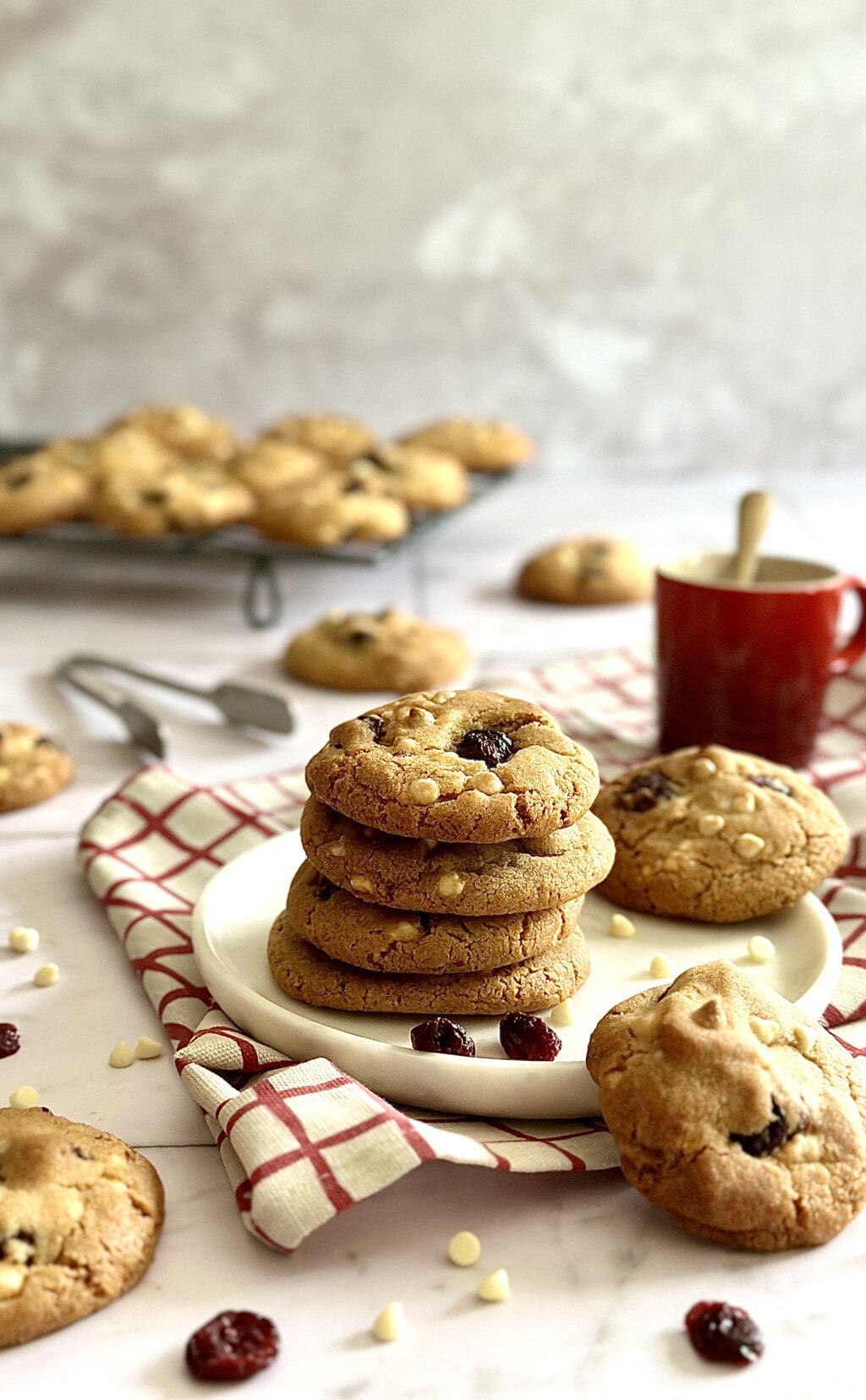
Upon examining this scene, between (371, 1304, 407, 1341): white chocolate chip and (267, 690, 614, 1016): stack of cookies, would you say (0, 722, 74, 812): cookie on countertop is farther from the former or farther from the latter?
(371, 1304, 407, 1341): white chocolate chip

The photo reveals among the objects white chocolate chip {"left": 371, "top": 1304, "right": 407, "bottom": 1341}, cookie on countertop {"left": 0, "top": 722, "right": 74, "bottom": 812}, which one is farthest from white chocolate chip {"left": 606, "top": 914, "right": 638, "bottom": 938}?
cookie on countertop {"left": 0, "top": 722, "right": 74, "bottom": 812}

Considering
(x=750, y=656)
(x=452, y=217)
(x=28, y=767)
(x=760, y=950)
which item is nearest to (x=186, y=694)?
(x=28, y=767)

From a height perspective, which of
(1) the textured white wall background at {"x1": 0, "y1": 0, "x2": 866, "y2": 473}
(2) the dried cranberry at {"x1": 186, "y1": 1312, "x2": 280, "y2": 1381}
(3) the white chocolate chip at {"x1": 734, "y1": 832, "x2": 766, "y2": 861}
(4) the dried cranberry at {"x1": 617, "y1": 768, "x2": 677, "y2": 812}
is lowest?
(2) the dried cranberry at {"x1": 186, "y1": 1312, "x2": 280, "y2": 1381}

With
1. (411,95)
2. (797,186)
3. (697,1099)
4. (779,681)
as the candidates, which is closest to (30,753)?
(779,681)

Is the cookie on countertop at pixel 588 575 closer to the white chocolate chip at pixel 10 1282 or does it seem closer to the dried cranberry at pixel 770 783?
the dried cranberry at pixel 770 783

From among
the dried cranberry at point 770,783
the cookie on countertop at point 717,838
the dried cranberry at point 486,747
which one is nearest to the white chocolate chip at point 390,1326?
→ the dried cranberry at point 486,747
